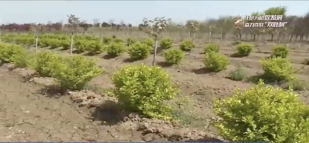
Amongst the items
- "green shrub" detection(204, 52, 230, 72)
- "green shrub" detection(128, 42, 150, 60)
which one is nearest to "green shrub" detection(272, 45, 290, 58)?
"green shrub" detection(204, 52, 230, 72)

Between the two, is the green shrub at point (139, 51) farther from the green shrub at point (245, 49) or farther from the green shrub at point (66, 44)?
the green shrub at point (66, 44)

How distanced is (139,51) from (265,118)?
13.7 meters

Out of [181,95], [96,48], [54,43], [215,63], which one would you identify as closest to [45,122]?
[181,95]

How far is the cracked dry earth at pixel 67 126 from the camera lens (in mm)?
5180

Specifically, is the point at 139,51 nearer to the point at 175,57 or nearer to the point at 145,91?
the point at 175,57

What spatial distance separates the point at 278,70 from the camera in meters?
11.9

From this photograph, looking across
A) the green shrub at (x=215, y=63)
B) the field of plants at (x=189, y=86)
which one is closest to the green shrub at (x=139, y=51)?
the field of plants at (x=189, y=86)

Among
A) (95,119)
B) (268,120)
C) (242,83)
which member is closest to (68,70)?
(95,119)

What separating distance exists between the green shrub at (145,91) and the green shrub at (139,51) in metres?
11.2

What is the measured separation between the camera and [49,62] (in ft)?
33.7

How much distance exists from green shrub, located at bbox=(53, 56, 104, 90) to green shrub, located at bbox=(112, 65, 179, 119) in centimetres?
213

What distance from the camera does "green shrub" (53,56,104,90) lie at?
26.7ft

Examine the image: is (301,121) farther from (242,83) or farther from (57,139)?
(242,83)

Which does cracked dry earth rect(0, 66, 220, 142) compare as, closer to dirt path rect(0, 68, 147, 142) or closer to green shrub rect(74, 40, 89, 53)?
dirt path rect(0, 68, 147, 142)
